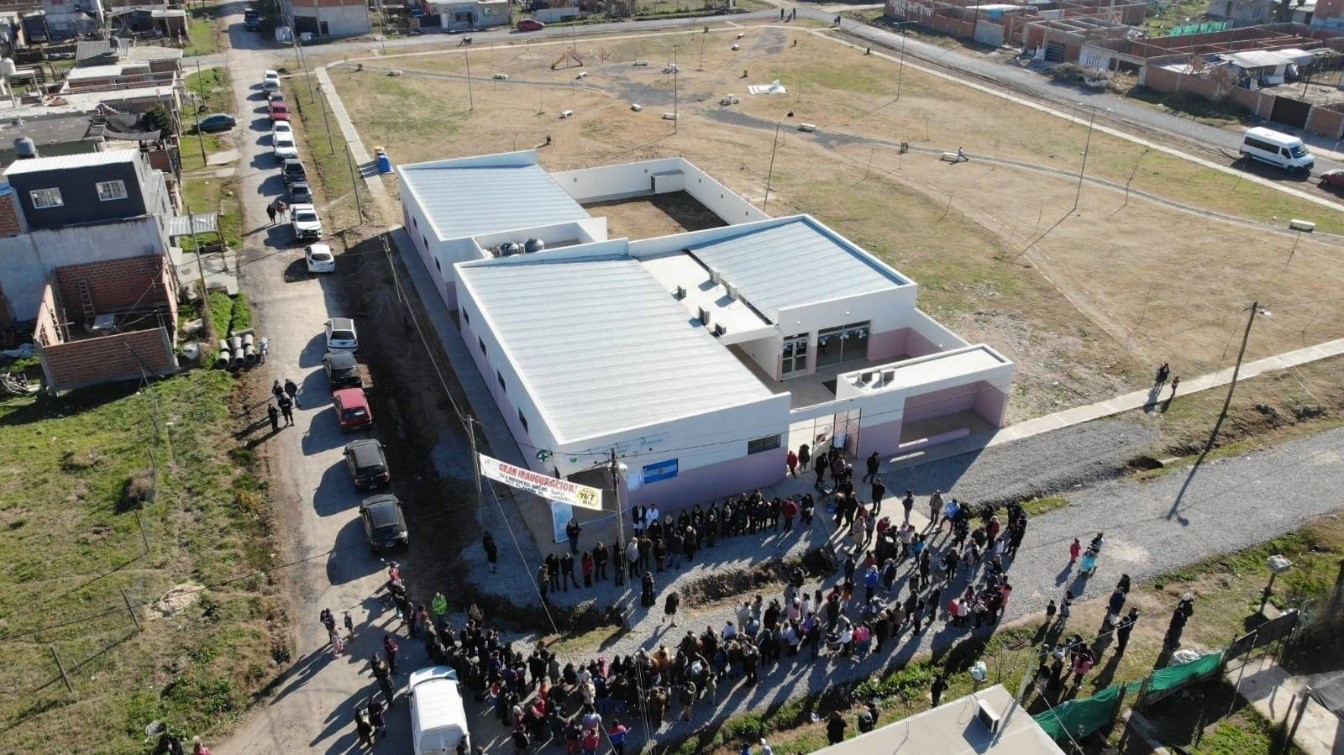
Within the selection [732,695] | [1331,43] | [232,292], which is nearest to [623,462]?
[732,695]

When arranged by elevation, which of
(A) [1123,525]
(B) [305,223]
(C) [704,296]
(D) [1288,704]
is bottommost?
(D) [1288,704]

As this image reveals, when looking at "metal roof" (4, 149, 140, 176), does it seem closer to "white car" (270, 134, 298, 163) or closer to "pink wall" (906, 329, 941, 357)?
"white car" (270, 134, 298, 163)

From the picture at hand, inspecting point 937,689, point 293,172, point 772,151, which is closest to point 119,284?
point 293,172

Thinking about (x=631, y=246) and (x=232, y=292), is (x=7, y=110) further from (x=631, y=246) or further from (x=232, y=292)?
(x=631, y=246)

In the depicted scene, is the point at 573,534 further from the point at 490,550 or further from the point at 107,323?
the point at 107,323

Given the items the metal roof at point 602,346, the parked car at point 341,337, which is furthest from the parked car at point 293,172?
the metal roof at point 602,346

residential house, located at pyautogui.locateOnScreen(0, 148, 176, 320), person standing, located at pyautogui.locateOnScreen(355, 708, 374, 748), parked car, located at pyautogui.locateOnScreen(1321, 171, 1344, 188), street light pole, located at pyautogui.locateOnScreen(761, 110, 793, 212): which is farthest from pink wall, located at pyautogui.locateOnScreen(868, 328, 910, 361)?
parked car, located at pyautogui.locateOnScreen(1321, 171, 1344, 188)
